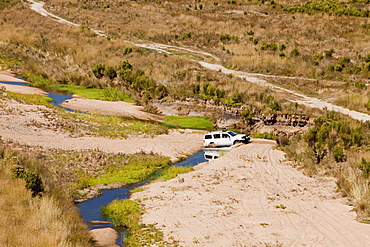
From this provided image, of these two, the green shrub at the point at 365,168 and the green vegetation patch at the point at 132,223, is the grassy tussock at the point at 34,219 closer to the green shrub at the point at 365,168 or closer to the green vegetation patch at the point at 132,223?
the green vegetation patch at the point at 132,223

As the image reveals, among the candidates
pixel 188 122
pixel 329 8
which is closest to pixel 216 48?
pixel 188 122

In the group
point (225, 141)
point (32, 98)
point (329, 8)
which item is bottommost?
point (32, 98)

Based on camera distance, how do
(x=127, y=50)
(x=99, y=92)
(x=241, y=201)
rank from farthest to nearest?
(x=127, y=50)
(x=99, y=92)
(x=241, y=201)

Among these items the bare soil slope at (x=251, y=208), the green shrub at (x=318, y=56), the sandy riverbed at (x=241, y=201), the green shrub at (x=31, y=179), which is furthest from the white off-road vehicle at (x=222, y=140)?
the green shrub at (x=318, y=56)

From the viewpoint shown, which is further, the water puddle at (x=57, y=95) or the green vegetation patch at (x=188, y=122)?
the water puddle at (x=57, y=95)

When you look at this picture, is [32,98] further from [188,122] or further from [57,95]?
[188,122]

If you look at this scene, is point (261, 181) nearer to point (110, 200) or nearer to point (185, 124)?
point (110, 200)
